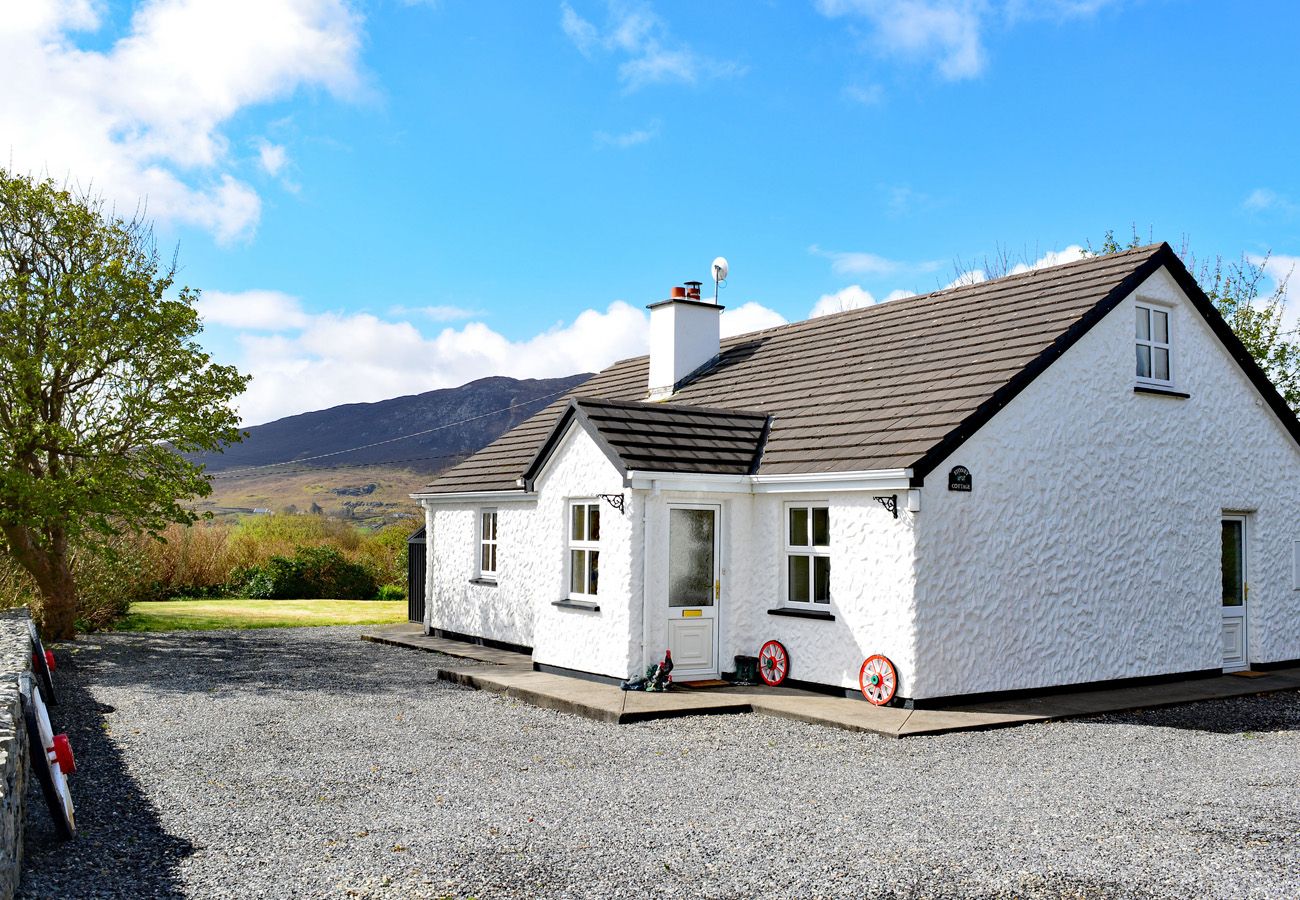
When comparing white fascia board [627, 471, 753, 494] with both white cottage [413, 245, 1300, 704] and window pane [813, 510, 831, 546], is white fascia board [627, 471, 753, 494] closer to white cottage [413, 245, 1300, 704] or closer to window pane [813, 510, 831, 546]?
white cottage [413, 245, 1300, 704]

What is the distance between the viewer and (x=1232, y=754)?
9422 millimetres

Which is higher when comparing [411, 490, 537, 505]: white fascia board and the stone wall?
[411, 490, 537, 505]: white fascia board

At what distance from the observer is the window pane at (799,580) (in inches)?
494

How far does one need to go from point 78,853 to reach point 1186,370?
1349 centimetres

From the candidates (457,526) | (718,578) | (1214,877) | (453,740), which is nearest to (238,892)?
(453,740)

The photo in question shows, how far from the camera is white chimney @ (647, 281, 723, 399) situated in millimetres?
17969

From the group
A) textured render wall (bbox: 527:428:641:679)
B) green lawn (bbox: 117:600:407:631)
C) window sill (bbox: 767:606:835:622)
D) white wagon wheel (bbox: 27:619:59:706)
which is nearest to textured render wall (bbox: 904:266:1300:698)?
window sill (bbox: 767:606:835:622)

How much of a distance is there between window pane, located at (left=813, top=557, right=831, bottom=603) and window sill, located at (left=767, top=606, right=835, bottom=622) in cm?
20

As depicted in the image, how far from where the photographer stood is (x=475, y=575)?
17.8 metres

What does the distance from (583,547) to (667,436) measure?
5.72 feet

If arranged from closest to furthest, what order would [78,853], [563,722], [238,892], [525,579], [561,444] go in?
1. [238,892]
2. [78,853]
3. [563,722]
4. [561,444]
5. [525,579]

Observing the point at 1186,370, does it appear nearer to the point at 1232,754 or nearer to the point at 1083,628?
the point at 1083,628

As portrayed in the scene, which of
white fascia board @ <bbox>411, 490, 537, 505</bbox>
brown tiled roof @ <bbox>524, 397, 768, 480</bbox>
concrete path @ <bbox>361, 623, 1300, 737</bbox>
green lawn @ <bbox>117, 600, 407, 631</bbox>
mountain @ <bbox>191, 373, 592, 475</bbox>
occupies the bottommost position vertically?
green lawn @ <bbox>117, 600, 407, 631</bbox>

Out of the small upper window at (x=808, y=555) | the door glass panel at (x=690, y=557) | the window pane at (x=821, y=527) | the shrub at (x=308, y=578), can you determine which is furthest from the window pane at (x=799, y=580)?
the shrub at (x=308, y=578)
